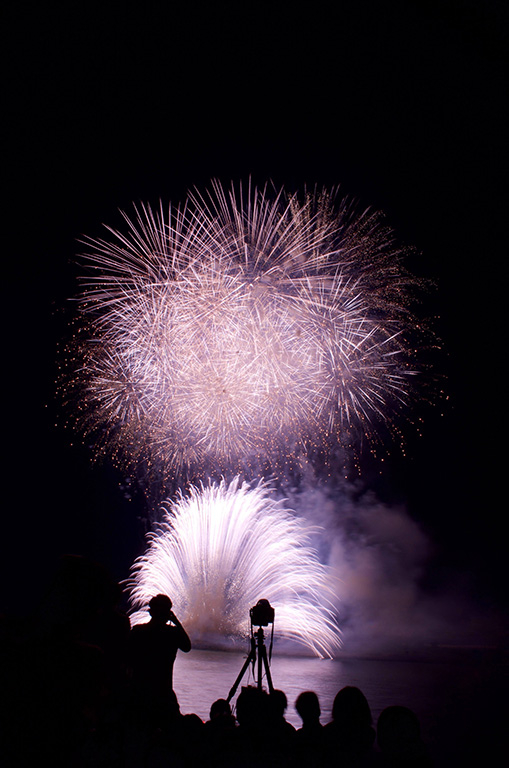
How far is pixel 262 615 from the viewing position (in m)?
6.93

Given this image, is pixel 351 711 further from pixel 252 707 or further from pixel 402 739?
pixel 252 707

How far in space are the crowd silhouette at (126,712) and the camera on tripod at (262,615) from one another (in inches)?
94.9

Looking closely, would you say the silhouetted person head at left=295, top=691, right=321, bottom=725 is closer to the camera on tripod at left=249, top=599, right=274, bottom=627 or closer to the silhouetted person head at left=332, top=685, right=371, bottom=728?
the silhouetted person head at left=332, top=685, right=371, bottom=728

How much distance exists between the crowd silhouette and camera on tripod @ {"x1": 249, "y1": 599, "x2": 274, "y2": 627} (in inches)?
94.9

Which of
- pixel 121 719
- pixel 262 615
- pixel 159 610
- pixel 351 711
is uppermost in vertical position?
pixel 159 610

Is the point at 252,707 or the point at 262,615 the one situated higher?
the point at 262,615

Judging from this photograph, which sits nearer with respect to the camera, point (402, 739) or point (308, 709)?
point (402, 739)

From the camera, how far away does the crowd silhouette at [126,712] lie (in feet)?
6.15

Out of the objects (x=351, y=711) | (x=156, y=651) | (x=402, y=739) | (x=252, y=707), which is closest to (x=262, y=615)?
(x=156, y=651)

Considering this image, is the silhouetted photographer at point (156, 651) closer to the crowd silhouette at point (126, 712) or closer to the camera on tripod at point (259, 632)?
the crowd silhouette at point (126, 712)

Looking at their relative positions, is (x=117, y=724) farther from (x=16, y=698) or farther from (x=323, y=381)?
(x=323, y=381)

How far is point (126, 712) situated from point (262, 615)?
4090 millimetres

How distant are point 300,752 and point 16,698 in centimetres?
217

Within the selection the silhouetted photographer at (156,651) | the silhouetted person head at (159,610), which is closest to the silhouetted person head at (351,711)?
the silhouetted photographer at (156,651)
